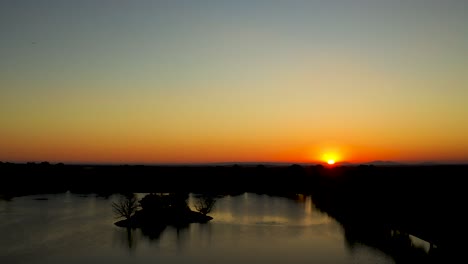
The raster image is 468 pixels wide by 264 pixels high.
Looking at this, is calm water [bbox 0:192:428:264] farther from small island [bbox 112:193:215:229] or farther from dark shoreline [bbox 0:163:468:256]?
dark shoreline [bbox 0:163:468:256]

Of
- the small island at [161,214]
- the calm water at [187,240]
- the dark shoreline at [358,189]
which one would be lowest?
the calm water at [187,240]

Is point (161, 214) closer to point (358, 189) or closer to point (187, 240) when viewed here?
point (187, 240)

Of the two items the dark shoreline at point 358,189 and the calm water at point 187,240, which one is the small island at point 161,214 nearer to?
the calm water at point 187,240

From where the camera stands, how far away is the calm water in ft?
144

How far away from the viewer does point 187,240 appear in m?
51.4

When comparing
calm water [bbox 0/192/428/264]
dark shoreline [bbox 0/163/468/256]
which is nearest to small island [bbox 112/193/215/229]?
calm water [bbox 0/192/428/264]

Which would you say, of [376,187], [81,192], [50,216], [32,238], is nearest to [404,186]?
[376,187]

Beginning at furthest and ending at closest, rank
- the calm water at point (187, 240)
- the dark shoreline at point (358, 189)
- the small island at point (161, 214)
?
the small island at point (161, 214)
the calm water at point (187, 240)
the dark shoreline at point (358, 189)

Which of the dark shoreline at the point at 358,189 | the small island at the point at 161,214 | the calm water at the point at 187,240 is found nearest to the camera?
the dark shoreline at the point at 358,189

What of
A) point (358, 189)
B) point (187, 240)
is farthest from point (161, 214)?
point (358, 189)

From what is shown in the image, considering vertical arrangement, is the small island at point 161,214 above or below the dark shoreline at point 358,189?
below

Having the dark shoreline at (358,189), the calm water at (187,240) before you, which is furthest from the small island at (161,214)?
the dark shoreline at (358,189)

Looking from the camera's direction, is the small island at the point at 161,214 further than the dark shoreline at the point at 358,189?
Yes

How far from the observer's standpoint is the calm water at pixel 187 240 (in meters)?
43.8
